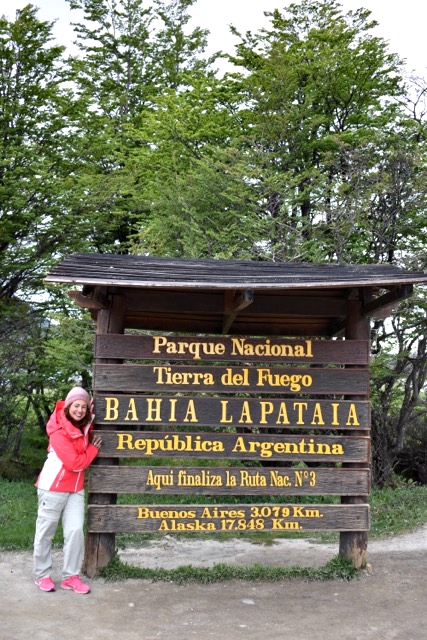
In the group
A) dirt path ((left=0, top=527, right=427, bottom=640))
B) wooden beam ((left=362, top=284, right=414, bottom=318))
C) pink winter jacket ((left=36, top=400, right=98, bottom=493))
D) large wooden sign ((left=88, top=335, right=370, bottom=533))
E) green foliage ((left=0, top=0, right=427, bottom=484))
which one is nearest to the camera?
dirt path ((left=0, top=527, right=427, bottom=640))

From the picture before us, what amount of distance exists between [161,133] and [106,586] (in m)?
11.4

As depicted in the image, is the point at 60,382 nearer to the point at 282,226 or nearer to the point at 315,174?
the point at 282,226

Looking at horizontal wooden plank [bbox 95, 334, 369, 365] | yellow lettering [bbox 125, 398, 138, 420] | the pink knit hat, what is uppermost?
horizontal wooden plank [bbox 95, 334, 369, 365]

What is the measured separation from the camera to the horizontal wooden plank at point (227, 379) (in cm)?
593

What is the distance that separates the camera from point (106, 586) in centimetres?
560

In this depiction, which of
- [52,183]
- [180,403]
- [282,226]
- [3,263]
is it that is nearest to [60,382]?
[3,263]

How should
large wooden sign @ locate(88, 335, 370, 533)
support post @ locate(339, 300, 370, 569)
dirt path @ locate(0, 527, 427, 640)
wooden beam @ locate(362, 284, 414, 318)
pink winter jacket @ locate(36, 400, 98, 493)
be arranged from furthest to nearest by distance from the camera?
1. support post @ locate(339, 300, 370, 569)
2. large wooden sign @ locate(88, 335, 370, 533)
3. wooden beam @ locate(362, 284, 414, 318)
4. pink winter jacket @ locate(36, 400, 98, 493)
5. dirt path @ locate(0, 527, 427, 640)

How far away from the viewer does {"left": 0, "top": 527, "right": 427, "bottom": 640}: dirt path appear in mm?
4676

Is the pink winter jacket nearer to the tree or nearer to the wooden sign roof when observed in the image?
the wooden sign roof

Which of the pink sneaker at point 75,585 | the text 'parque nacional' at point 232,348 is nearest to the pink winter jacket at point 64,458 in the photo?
the pink sneaker at point 75,585

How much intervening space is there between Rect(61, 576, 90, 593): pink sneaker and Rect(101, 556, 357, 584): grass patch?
36 cm

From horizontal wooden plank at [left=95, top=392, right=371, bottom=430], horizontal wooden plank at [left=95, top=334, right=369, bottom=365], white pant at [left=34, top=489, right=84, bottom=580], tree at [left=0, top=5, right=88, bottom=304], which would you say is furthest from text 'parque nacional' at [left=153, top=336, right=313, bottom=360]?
tree at [left=0, top=5, right=88, bottom=304]

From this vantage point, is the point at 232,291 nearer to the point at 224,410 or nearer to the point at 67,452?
Result: the point at 224,410

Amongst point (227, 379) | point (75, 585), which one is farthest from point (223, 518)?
→ point (75, 585)
